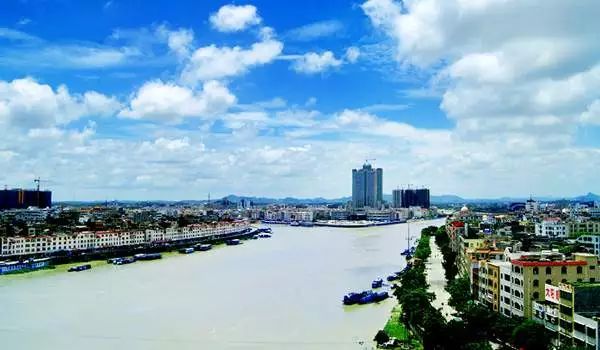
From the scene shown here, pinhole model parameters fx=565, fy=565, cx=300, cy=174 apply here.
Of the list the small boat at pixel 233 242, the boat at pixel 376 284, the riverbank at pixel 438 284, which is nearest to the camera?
the riverbank at pixel 438 284

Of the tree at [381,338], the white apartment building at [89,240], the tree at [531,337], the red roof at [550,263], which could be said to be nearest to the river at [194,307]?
the tree at [381,338]

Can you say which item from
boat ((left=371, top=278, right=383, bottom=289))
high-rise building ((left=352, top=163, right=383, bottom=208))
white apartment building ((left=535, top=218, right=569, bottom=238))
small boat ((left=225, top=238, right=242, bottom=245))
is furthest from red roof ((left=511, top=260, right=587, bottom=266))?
high-rise building ((left=352, top=163, right=383, bottom=208))

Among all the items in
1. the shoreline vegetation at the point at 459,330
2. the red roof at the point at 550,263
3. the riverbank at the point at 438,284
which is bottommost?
the riverbank at the point at 438,284

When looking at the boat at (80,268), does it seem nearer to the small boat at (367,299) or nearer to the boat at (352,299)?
the boat at (352,299)

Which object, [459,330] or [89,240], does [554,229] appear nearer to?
[89,240]

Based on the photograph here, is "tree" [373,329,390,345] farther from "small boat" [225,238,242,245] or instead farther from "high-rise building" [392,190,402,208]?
"high-rise building" [392,190,402,208]

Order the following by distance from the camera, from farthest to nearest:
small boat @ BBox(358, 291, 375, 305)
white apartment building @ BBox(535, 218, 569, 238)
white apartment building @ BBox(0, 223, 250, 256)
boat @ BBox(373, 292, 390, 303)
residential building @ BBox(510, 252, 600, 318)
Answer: white apartment building @ BBox(535, 218, 569, 238), white apartment building @ BBox(0, 223, 250, 256), boat @ BBox(373, 292, 390, 303), small boat @ BBox(358, 291, 375, 305), residential building @ BBox(510, 252, 600, 318)

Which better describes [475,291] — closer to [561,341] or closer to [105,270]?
[561,341]
